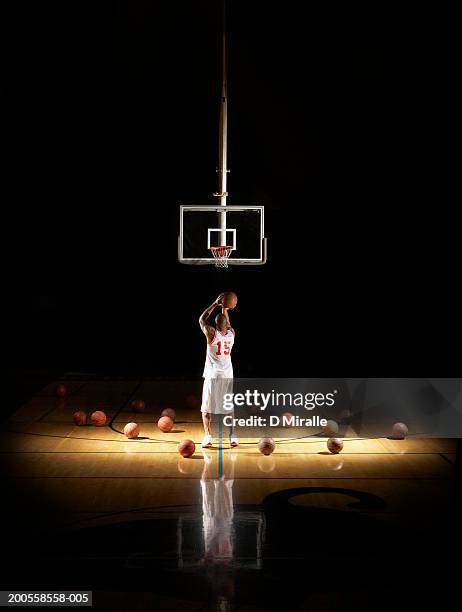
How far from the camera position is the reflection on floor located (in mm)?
5535

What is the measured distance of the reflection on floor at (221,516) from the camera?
5535 mm

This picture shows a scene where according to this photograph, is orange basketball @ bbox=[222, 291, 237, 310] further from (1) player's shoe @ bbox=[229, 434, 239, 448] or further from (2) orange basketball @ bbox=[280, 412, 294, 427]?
(2) orange basketball @ bbox=[280, 412, 294, 427]

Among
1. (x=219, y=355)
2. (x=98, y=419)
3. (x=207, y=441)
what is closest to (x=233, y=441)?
(x=207, y=441)

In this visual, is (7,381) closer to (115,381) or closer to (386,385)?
(115,381)

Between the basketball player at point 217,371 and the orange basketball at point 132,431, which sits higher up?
the basketball player at point 217,371

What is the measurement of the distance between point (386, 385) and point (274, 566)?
9285 mm

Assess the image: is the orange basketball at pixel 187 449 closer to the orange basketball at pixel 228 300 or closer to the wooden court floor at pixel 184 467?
the wooden court floor at pixel 184 467

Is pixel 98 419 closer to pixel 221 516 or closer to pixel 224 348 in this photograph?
pixel 224 348

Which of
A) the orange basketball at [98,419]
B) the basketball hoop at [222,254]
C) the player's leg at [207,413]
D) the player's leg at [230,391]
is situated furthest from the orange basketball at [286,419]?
the orange basketball at [98,419]

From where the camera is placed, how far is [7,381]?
16.2 metres
